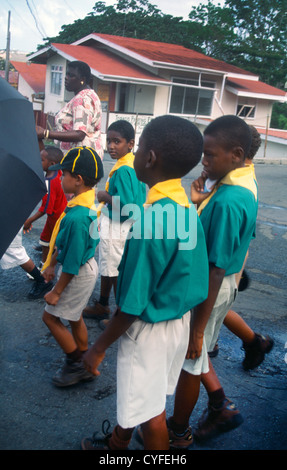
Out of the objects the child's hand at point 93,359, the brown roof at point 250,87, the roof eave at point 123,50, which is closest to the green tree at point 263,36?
the brown roof at point 250,87

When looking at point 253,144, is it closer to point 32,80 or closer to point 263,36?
point 32,80

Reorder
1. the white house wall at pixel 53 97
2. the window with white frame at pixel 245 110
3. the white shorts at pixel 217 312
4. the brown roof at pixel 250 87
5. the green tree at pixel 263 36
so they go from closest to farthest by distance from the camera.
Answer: the white shorts at pixel 217 312, the white house wall at pixel 53 97, the brown roof at pixel 250 87, the window with white frame at pixel 245 110, the green tree at pixel 263 36

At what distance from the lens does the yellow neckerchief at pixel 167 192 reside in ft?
6.34

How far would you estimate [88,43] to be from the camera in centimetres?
2452

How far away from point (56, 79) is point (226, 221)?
23726 mm

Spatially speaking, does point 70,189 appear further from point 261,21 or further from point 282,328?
point 261,21

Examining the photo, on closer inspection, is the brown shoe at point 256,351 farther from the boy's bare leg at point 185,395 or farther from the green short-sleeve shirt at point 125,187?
the green short-sleeve shirt at point 125,187

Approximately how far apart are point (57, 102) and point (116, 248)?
850 inches

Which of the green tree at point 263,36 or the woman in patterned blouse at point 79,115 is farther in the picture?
the green tree at point 263,36

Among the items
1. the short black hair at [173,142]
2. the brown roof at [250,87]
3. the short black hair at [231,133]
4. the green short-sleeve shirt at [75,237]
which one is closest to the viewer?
the short black hair at [173,142]

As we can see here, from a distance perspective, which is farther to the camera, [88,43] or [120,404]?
[88,43]

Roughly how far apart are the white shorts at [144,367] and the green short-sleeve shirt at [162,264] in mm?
76

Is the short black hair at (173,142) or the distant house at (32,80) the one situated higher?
the short black hair at (173,142)

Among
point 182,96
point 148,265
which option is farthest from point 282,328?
point 182,96
